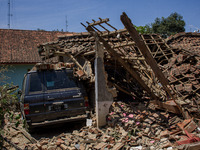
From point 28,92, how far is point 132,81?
5317mm

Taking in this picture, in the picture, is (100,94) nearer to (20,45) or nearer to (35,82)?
(35,82)

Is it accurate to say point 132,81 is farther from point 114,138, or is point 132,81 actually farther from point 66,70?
point 114,138

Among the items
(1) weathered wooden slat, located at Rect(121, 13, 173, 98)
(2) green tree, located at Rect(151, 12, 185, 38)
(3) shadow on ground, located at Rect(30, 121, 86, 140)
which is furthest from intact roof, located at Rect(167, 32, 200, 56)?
(2) green tree, located at Rect(151, 12, 185, 38)

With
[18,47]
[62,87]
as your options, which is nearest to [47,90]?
[62,87]

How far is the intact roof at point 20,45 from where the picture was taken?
18.5 m

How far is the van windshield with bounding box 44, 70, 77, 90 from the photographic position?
22.9 ft

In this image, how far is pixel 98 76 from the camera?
21.9 ft

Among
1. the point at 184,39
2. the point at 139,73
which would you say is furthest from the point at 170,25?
the point at 139,73

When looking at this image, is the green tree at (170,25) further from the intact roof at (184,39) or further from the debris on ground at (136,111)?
the debris on ground at (136,111)

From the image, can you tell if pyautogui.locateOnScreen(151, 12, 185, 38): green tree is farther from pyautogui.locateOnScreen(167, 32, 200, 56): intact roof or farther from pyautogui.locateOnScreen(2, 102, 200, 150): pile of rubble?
pyautogui.locateOnScreen(2, 102, 200, 150): pile of rubble

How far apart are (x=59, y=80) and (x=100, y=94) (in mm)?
1600

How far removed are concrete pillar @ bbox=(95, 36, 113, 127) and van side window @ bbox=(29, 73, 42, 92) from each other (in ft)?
6.48

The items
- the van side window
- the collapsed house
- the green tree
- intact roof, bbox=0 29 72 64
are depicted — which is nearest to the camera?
the collapsed house

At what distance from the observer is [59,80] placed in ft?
23.4
